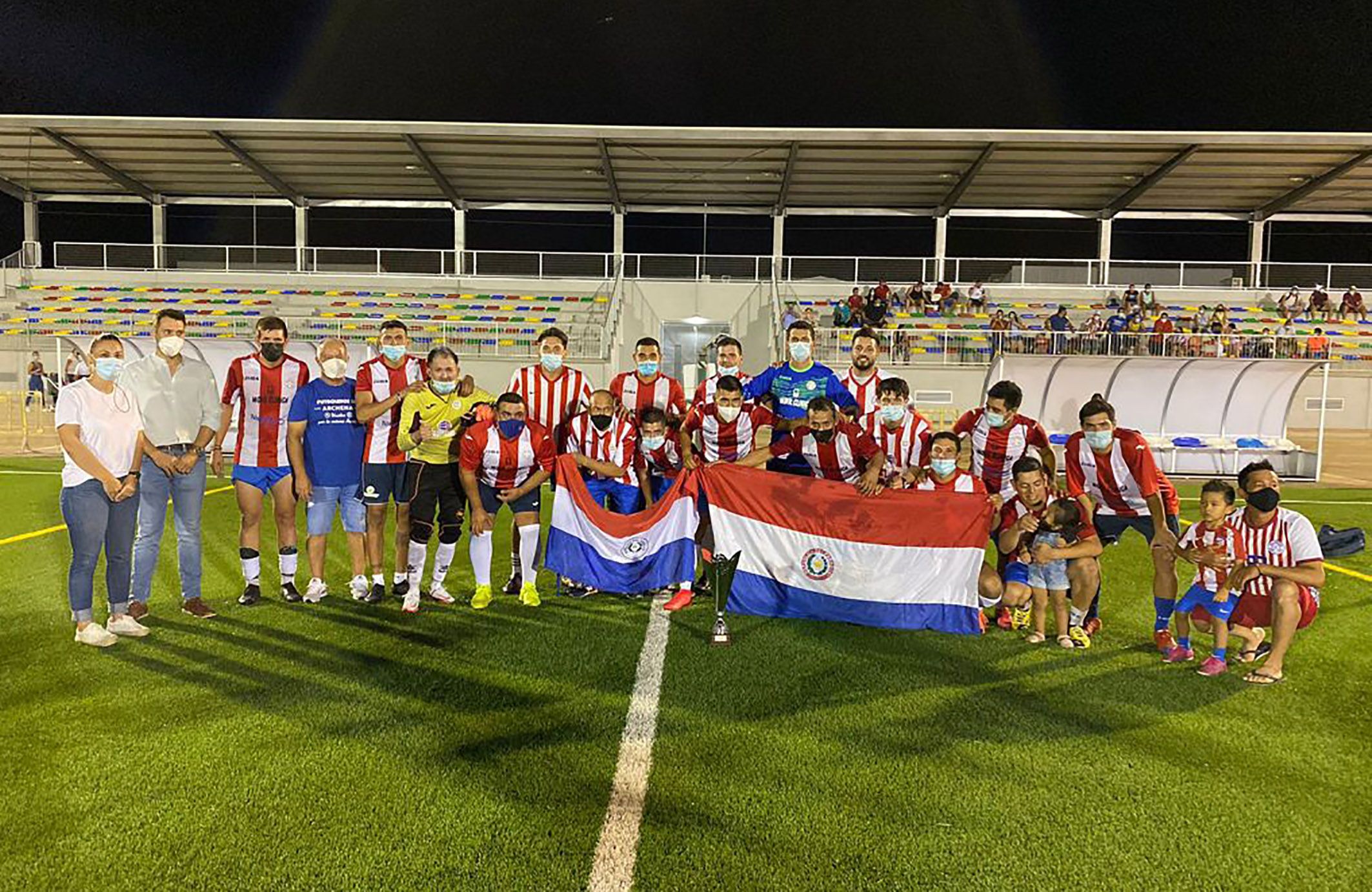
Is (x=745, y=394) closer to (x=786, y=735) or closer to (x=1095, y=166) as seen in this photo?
(x=786, y=735)

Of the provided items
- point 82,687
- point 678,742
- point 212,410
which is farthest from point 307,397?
point 678,742

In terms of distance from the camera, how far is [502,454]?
6.27 m

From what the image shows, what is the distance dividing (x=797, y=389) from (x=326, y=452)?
360 cm

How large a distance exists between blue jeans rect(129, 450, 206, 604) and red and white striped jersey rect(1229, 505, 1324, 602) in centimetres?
665

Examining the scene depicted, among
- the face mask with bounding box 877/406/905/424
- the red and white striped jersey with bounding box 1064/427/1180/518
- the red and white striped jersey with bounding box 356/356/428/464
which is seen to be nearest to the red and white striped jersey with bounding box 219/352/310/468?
the red and white striped jersey with bounding box 356/356/428/464

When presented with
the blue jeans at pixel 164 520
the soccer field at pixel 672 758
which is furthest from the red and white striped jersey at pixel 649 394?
the blue jeans at pixel 164 520

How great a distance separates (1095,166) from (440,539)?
85.1ft

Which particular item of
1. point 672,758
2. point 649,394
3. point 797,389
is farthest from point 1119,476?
point 672,758

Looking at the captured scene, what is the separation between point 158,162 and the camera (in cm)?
2723

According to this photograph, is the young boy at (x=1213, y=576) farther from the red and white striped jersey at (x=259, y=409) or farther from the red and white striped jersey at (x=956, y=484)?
the red and white striped jersey at (x=259, y=409)

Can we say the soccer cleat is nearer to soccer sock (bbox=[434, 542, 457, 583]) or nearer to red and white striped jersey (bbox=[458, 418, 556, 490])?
red and white striped jersey (bbox=[458, 418, 556, 490])

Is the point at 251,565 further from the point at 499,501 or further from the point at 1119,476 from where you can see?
the point at 1119,476

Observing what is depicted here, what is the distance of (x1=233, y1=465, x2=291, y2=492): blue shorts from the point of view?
6086mm

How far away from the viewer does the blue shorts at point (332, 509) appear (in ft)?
20.1
